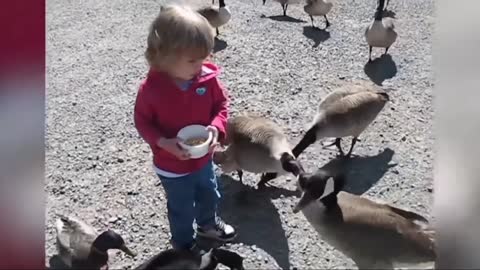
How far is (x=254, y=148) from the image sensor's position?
2.62 metres

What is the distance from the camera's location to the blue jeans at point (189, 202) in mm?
2232

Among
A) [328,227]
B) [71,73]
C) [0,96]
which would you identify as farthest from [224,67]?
[0,96]

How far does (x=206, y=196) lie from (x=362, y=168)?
2.69ft

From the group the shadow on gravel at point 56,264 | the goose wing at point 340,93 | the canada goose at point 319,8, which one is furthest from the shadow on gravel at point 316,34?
the shadow on gravel at point 56,264

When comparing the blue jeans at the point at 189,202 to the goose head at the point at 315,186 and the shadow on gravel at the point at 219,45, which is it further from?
the shadow on gravel at the point at 219,45

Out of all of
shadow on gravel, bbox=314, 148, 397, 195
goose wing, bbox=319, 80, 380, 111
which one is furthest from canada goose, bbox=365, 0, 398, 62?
shadow on gravel, bbox=314, 148, 397, 195

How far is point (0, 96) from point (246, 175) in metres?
1.32

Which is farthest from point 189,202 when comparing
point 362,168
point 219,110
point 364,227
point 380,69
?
point 380,69

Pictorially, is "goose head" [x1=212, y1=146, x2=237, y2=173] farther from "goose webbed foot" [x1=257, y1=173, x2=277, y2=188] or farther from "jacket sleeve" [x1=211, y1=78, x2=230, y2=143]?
"jacket sleeve" [x1=211, y1=78, x2=230, y2=143]

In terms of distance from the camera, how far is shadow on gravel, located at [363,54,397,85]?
3.77 meters

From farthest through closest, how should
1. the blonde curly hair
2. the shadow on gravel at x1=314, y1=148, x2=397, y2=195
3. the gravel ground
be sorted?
the shadow on gravel at x1=314, y1=148, x2=397, y2=195, the gravel ground, the blonde curly hair

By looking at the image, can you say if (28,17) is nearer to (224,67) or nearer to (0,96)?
(0,96)

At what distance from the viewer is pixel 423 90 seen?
11.5ft

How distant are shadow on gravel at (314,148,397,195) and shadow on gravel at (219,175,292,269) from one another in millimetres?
236
